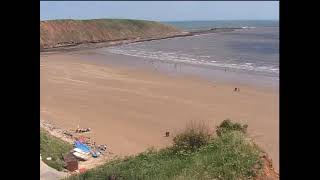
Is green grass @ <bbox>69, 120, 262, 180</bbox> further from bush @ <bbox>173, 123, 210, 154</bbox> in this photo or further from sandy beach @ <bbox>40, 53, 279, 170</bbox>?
sandy beach @ <bbox>40, 53, 279, 170</bbox>

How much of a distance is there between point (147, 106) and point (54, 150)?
9.38 m

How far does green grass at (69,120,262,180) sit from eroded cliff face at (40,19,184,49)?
180ft

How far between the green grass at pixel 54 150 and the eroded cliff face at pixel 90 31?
51110 millimetres

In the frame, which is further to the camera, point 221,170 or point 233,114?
point 233,114

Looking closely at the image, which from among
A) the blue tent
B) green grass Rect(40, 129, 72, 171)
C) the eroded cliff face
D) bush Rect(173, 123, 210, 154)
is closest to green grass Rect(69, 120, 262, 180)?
bush Rect(173, 123, 210, 154)

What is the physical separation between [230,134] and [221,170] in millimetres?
1856

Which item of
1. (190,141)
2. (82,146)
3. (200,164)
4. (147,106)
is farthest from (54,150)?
(147,106)

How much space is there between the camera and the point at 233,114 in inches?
747

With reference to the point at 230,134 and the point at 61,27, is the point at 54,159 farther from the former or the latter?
the point at 61,27

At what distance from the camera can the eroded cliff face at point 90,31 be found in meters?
70.8

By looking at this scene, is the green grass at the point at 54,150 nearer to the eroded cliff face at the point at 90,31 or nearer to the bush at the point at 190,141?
the bush at the point at 190,141
